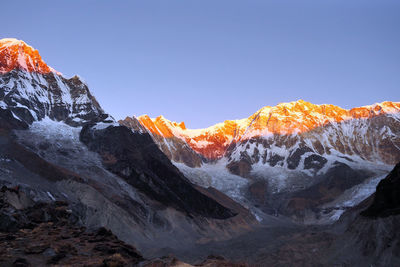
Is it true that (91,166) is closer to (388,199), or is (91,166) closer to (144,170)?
(144,170)

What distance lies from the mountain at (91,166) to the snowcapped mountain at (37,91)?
0.38 metres

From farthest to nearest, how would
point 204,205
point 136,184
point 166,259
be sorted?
point 204,205
point 136,184
point 166,259

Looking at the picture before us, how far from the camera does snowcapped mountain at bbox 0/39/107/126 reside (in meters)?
142

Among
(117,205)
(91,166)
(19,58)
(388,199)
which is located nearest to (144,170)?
(91,166)

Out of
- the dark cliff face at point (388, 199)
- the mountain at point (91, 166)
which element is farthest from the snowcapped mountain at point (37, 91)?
the dark cliff face at point (388, 199)

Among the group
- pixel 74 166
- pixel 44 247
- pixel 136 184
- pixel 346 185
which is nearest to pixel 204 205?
pixel 136 184

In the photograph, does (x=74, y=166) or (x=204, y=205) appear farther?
(x=204, y=205)

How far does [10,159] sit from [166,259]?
7862 centimetres

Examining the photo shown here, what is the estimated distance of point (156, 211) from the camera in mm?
113125

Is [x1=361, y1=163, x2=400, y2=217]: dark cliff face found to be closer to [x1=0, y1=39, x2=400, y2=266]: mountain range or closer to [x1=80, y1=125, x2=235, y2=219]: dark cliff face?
[x1=0, y1=39, x2=400, y2=266]: mountain range

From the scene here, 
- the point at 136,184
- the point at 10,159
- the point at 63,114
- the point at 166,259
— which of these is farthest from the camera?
the point at 63,114

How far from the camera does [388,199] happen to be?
62812 mm

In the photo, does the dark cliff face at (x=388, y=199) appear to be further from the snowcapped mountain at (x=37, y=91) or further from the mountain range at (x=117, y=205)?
the snowcapped mountain at (x=37, y=91)

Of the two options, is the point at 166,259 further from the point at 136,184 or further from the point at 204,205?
the point at 204,205
